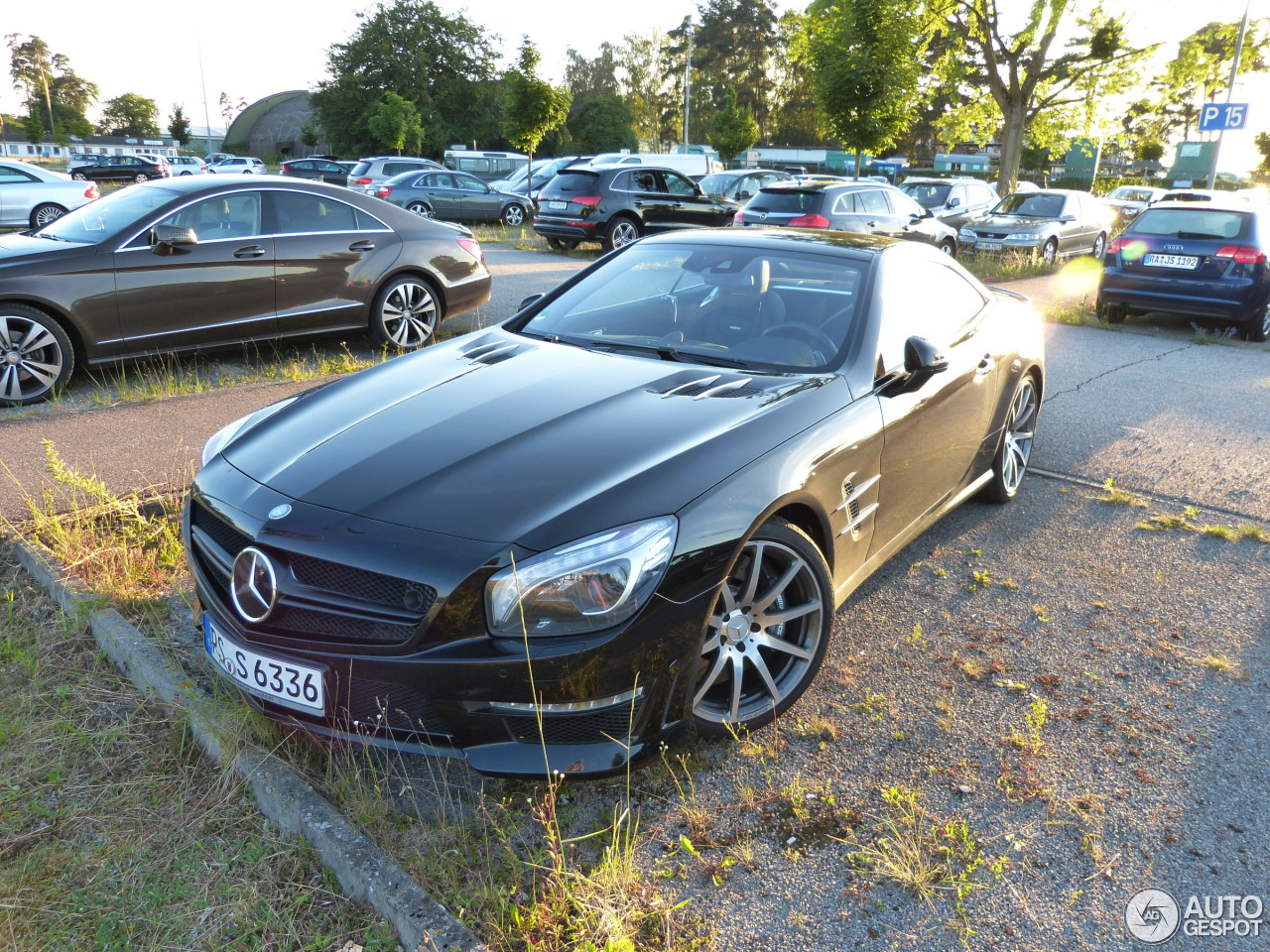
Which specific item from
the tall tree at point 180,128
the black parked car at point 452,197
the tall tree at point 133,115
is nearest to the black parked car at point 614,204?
the black parked car at point 452,197

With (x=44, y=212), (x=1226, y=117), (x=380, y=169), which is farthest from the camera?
(x=380, y=169)

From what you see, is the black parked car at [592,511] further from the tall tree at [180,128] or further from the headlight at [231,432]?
the tall tree at [180,128]

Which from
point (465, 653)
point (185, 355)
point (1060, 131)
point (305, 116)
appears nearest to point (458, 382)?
point (465, 653)

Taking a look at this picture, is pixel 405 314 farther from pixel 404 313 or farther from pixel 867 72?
pixel 867 72

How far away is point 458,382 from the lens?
10.9 feet

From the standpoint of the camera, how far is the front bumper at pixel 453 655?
2.24m

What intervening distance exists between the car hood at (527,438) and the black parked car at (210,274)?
391 cm

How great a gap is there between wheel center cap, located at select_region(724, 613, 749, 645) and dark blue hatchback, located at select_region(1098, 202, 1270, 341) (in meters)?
10.3

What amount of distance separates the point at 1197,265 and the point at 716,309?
9328mm

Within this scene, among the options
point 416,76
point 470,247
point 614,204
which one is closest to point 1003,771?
point 470,247

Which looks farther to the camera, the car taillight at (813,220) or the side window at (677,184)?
the side window at (677,184)

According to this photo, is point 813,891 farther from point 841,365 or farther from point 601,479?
point 841,365

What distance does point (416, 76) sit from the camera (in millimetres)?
49969

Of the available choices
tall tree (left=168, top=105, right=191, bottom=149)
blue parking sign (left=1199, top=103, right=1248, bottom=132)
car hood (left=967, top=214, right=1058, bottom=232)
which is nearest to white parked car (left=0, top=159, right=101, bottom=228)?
car hood (left=967, top=214, right=1058, bottom=232)
